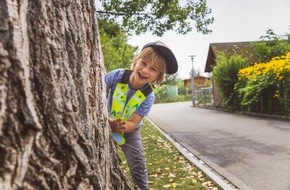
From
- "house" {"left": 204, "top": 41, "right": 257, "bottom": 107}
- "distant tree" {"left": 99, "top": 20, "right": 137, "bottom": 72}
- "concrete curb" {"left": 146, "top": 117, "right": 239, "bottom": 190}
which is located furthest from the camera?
"house" {"left": 204, "top": 41, "right": 257, "bottom": 107}

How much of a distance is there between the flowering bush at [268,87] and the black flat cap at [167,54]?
454 inches

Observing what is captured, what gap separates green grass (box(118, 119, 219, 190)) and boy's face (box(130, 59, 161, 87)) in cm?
219

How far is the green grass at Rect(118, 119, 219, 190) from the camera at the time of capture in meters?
4.89

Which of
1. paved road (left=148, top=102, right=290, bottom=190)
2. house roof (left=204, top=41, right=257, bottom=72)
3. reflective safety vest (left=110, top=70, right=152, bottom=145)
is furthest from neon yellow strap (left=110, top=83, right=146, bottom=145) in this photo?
house roof (left=204, top=41, right=257, bottom=72)

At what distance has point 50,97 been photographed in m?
1.35

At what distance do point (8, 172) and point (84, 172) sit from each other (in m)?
0.42

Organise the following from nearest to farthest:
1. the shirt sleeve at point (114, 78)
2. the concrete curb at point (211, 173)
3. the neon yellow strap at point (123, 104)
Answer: the neon yellow strap at point (123, 104) → the shirt sleeve at point (114, 78) → the concrete curb at point (211, 173)

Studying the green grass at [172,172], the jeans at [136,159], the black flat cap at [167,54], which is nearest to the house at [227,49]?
the green grass at [172,172]

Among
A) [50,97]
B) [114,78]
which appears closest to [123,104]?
[114,78]

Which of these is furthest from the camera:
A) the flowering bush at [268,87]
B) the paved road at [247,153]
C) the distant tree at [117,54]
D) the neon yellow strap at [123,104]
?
the distant tree at [117,54]

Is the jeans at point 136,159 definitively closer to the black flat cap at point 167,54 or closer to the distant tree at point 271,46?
the black flat cap at point 167,54

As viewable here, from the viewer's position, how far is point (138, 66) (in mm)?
3047

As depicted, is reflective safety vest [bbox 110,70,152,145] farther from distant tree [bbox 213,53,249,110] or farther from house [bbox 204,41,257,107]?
house [bbox 204,41,257,107]

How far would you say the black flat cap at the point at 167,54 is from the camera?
2.99 meters
